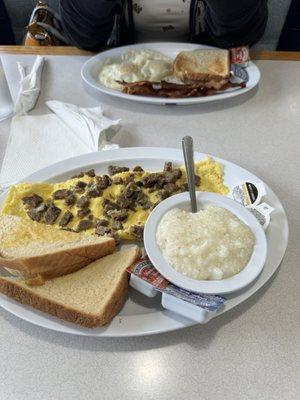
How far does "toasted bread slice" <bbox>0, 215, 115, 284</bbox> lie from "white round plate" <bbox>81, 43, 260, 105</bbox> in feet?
2.03

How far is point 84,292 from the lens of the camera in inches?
30.4

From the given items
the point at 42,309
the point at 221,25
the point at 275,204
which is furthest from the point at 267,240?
the point at 221,25

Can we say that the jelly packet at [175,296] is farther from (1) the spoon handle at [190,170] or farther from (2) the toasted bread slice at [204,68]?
(2) the toasted bread slice at [204,68]

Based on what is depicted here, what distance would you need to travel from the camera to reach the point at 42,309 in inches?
29.5

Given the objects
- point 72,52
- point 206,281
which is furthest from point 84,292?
point 72,52

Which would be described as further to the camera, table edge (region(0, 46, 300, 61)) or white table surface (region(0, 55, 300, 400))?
table edge (region(0, 46, 300, 61))

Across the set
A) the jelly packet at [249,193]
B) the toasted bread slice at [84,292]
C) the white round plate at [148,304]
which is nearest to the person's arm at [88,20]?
the white round plate at [148,304]

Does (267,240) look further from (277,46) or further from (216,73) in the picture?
(277,46)

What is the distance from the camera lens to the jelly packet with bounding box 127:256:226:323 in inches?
27.2

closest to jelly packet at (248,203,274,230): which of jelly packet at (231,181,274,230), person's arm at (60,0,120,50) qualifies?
jelly packet at (231,181,274,230)

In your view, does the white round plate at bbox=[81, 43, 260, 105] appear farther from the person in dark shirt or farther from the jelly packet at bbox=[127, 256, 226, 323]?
the jelly packet at bbox=[127, 256, 226, 323]

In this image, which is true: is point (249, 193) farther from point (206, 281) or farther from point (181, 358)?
point (181, 358)

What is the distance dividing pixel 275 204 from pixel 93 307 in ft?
1.57

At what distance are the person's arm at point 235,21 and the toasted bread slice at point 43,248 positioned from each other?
3.69 feet
